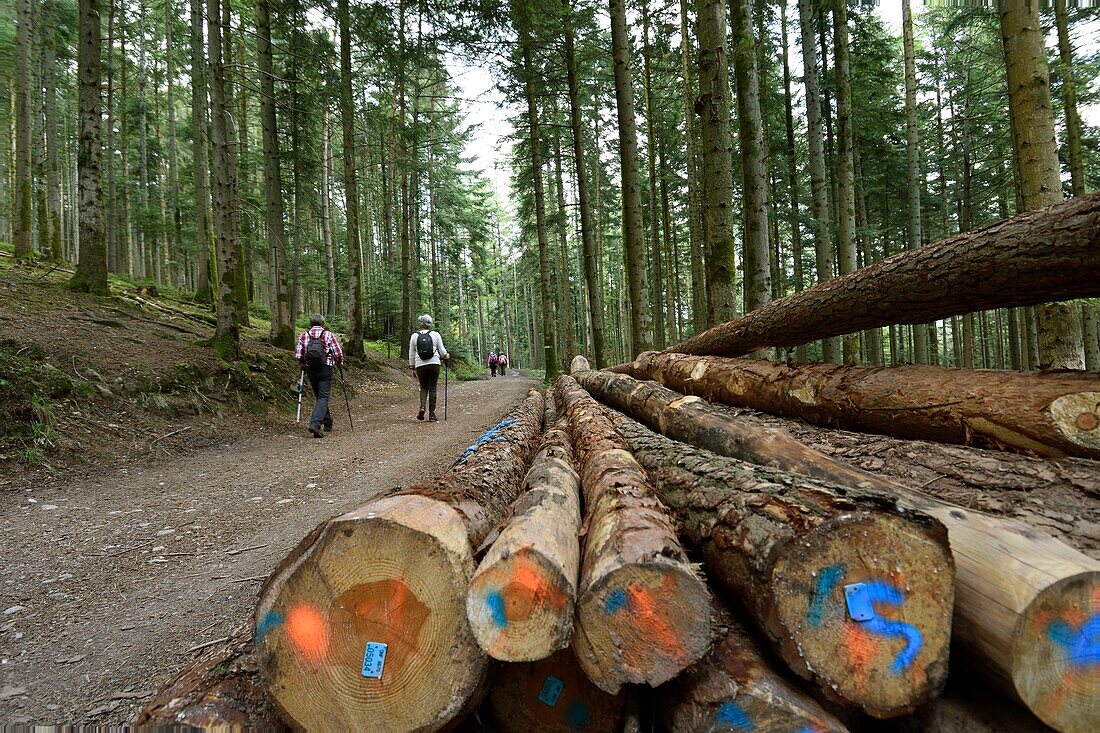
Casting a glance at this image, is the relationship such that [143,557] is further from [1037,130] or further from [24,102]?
[24,102]

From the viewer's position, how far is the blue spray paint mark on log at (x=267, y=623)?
150 cm

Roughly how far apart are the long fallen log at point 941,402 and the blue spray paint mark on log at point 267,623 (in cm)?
373

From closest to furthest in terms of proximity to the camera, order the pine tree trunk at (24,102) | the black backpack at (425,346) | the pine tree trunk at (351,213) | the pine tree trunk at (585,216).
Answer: the black backpack at (425,346) → the pine tree trunk at (24,102) → the pine tree trunk at (351,213) → the pine tree trunk at (585,216)

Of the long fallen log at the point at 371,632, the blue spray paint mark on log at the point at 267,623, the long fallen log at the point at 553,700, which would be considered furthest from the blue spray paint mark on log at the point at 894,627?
the blue spray paint mark on log at the point at 267,623

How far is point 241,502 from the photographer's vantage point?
4609mm

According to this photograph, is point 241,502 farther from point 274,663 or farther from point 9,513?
point 274,663

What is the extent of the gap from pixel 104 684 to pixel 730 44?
496 inches

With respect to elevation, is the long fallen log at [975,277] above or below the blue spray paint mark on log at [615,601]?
above

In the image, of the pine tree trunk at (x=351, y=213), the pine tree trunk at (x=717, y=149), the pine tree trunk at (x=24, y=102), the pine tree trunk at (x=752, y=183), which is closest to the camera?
the pine tree trunk at (x=717, y=149)

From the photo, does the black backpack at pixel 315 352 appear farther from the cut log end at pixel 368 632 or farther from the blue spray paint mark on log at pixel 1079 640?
the blue spray paint mark on log at pixel 1079 640

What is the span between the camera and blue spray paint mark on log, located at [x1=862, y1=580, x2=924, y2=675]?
51.9 inches

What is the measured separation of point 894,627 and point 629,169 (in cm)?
1133

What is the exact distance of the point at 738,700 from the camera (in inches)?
51.3

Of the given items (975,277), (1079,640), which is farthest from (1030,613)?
(975,277)
